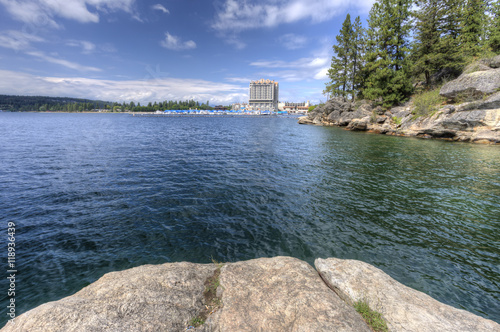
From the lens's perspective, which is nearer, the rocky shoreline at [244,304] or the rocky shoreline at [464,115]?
the rocky shoreline at [244,304]

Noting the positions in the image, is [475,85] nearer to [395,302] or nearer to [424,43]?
[424,43]

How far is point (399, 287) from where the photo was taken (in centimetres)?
488

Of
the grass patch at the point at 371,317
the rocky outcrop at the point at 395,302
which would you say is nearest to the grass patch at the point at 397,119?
the rocky outcrop at the point at 395,302

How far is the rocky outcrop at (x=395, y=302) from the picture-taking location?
3.78m

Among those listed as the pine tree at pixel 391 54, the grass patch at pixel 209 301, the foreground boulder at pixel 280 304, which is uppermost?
the pine tree at pixel 391 54

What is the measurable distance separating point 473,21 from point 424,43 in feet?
30.7

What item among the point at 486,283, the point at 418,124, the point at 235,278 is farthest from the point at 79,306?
the point at 418,124

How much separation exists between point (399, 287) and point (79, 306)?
6.94 m

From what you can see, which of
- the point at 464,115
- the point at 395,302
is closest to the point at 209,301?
the point at 395,302

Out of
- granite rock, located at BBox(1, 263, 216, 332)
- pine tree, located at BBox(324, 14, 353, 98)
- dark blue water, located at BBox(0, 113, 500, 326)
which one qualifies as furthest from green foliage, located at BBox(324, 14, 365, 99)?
granite rock, located at BBox(1, 263, 216, 332)

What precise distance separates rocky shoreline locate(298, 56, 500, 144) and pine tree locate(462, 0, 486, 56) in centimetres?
996

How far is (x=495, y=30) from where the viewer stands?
125ft

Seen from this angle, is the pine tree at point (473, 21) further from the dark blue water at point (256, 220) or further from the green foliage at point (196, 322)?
the green foliage at point (196, 322)

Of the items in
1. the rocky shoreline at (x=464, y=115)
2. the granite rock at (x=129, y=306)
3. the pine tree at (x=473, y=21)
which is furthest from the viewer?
the pine tree at (x=473, y=21)
